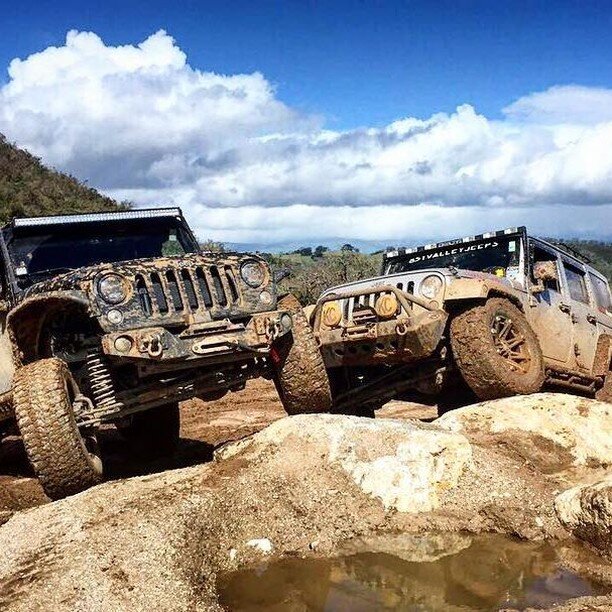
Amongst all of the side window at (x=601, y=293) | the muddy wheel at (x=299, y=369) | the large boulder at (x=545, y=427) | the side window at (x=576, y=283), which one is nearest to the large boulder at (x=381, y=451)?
the large boulder at (x=545, y=427)

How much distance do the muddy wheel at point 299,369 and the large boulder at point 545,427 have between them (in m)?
0.99

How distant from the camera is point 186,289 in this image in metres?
5.57

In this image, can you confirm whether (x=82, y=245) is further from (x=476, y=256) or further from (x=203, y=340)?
(x=476, y=256)

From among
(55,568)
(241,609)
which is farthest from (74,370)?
(241,609)

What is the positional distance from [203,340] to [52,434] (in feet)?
3.87

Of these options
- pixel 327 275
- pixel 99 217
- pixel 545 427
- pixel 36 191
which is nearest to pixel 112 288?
pixel 99 217

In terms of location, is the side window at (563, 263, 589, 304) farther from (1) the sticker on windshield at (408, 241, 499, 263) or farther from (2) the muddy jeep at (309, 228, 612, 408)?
(1) the sticker on windshield at (408, 241, 499, 263)

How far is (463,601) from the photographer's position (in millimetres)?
3617

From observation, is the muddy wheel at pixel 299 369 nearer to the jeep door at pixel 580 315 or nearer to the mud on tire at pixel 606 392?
the jeep door at pixel 580 315

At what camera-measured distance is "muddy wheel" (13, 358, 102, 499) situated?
4.86m

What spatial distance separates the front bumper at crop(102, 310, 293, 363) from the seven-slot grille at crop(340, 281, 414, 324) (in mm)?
872

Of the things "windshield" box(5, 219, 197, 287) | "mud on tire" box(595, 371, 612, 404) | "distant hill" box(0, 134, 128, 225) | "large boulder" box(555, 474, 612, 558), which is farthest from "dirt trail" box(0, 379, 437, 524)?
"distant hill" box(0, 134, 128, 225)

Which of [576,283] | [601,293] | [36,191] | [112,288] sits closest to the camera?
[112,288]

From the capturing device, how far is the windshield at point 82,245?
6.42 m
